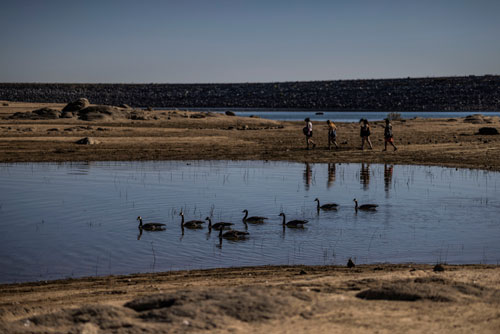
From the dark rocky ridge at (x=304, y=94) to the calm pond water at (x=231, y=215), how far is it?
283 feet

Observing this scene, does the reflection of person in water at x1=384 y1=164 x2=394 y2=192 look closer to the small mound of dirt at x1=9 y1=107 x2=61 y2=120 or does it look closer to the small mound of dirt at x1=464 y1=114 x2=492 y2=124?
the small mound of dirt at x1=464 y1=114 x2=492 y2=124

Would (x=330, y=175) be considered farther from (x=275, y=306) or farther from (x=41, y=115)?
(x=41, y=115)

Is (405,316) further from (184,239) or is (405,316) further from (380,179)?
(380,179)

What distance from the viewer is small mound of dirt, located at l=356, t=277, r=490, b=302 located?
9.55 metres

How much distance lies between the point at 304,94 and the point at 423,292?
409 ft

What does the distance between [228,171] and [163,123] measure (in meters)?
22.0

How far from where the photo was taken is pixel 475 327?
8445 millimetres

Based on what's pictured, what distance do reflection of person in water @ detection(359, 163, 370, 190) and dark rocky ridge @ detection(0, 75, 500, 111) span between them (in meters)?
81.2

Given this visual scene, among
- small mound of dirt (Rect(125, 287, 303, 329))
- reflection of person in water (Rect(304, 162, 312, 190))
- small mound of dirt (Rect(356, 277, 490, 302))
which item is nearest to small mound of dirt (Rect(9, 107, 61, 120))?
reflection of person in water (Rect(304, 162, 312, 190))

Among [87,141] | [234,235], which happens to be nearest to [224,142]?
[87,141]

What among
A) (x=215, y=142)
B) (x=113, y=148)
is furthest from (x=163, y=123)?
(x=113, y=148)

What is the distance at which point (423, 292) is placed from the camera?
9.64 m

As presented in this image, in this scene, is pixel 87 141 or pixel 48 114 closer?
pixel 87 141

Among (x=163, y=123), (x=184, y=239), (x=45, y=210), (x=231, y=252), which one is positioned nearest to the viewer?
(x=231, y=252)
